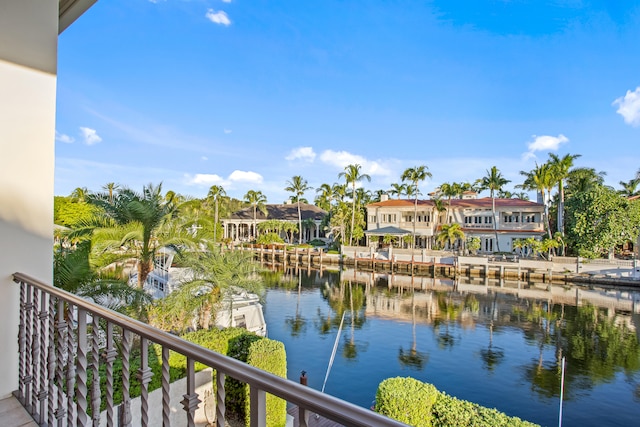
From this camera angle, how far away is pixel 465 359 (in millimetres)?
13250

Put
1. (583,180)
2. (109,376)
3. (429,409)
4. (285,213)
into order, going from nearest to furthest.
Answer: (109,376)
(429,409)
(583,180)
(285,213)

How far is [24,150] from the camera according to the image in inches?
113

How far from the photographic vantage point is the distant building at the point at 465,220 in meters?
36.8

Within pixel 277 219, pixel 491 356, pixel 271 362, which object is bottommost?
pixel 491 356

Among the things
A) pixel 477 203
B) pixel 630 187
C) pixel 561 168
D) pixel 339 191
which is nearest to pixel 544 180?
pixel 561 168

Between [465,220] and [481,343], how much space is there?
2731 centimetres

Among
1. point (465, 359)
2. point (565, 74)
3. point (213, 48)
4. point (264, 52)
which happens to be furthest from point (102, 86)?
point (565, 74)

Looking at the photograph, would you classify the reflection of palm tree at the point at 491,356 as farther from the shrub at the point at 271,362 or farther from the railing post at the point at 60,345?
the railing post at the point at 60,345

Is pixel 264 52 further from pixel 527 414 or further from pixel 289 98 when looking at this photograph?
pixel 527 414

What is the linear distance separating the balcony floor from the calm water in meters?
9.16

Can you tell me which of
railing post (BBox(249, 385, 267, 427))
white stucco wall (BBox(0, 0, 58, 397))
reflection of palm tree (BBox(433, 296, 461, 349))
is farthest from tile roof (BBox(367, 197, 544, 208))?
railing post (BBox(249, 385, 267, 427))

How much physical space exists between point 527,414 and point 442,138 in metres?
28.5

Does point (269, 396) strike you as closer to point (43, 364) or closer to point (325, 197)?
point (43, 364)

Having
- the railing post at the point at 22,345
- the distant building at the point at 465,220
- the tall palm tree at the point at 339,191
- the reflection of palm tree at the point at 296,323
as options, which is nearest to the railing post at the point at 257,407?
the railing post at the point at 22,345
